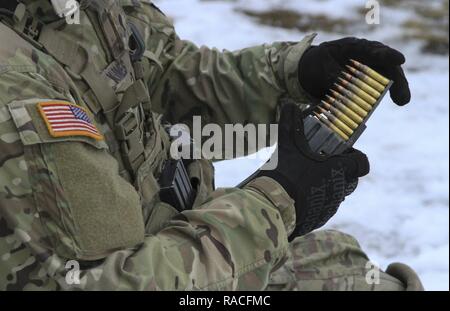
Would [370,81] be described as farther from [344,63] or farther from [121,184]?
[121,184]

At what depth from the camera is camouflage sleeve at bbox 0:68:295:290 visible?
131cm

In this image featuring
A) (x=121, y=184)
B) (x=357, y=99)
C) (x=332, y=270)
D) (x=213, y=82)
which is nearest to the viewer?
(x=121, y=184)

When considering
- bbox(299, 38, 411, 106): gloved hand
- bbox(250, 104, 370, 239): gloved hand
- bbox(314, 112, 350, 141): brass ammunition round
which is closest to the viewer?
bbox(250, 104, 370, 239): gloved hand

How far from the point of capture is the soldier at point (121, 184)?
1.31 m

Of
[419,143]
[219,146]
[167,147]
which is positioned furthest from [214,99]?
[419,143]

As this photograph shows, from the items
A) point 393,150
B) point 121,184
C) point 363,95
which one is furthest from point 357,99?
point 393,150

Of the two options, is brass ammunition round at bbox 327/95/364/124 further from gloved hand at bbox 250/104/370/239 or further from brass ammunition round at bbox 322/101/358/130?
gloved hand at bbox 250/104/370/239

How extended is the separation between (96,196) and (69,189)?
→ 0.17 feet

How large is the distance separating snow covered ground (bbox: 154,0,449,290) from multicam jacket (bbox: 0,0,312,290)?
157cm

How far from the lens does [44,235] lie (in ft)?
4.37

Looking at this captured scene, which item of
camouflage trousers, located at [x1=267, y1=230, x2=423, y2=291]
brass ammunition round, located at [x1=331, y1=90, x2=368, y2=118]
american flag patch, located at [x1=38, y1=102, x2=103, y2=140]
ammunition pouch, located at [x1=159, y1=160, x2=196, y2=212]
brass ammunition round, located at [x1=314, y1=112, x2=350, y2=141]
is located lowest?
camouflage trousers, located at [x1=267, y1=230, x2=423, y2=291]

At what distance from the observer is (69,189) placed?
1314 mm

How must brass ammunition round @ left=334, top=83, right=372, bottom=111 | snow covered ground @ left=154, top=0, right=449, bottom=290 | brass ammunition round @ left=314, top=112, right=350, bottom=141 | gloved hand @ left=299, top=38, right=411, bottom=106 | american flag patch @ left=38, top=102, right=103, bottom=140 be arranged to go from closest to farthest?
american flag patch @ left=38, top=102, right=103, bottom=140 → brass ammunition round @ left=314, top=112, right=350, bottom=141 → brass ammunition round @ left=334, top=83, right=372, bottom=111 → gloved hand @ left=299, top=38, right=411, bottom=106 → snow covered ground @ left=154, top=0, right=449, bottom=290

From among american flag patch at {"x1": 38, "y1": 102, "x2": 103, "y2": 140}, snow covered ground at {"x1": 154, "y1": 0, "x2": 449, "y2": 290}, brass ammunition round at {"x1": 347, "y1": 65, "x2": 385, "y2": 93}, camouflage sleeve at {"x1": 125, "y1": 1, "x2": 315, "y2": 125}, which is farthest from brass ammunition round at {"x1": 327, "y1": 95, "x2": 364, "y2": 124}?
snow covered ground at {"x1": 154, "y1": 0, "x2": 449, "y2": 290}
